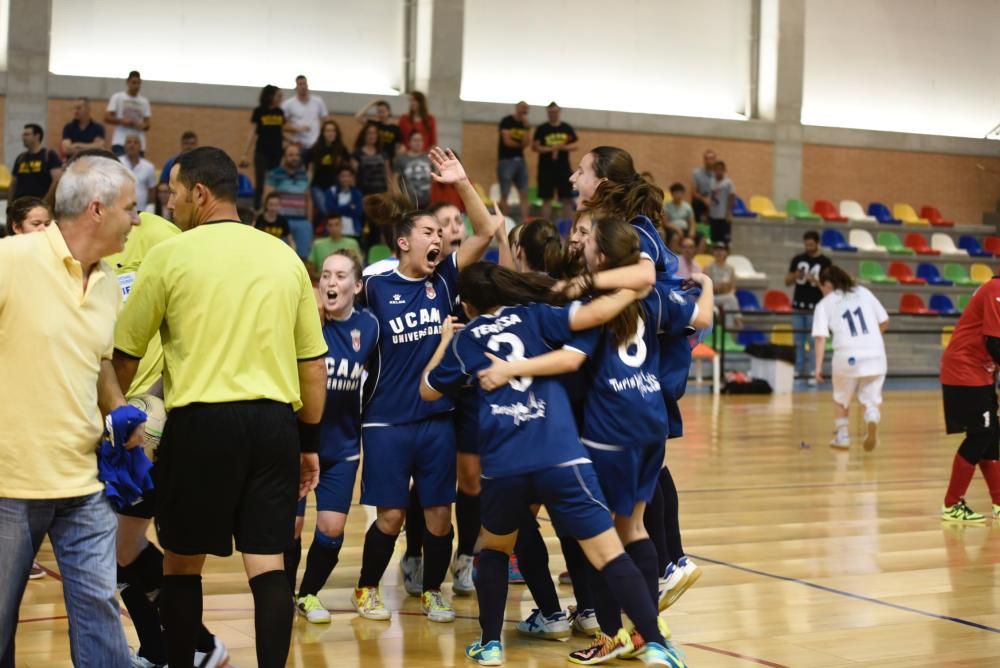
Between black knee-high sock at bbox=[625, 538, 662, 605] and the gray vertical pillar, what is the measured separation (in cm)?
1395

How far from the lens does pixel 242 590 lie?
5.66m

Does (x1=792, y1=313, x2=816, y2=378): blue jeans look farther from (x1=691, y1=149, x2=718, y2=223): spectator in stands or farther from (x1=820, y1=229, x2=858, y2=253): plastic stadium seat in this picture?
(x1=820, y1=229, x2=858, y2=253): plastic stadium seat

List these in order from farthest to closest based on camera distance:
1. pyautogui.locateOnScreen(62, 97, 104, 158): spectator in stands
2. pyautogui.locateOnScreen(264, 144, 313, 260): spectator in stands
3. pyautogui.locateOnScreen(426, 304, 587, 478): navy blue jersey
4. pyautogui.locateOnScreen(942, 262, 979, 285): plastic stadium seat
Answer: pyautogui.locateOnScreen(942, 262, 979, 285): plastic stadium seat, pyautogui.locateOnScreen(264, 144, 313, 260): spectator in stands, pyautogui.locateOnScreen(62, 97, 104, 158): spectator in stands, pyautogui.locateOnScreen(426, 304, 587, 478): navy blue jersey

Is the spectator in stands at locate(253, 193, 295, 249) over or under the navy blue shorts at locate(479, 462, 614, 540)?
over

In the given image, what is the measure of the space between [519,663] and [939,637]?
177 cm

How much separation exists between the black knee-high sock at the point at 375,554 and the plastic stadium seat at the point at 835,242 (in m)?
16.9

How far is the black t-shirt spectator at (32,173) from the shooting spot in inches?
543

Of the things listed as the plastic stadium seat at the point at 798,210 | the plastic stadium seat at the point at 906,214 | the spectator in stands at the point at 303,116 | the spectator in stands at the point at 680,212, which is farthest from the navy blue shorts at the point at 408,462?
the plastic stadium seat at the point at 906,214

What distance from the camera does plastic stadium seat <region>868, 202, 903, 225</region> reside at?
2236 cm

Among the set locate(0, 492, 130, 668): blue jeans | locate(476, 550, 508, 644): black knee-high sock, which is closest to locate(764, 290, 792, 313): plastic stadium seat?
locate(476, 550, 508, 644): black knee-high sock

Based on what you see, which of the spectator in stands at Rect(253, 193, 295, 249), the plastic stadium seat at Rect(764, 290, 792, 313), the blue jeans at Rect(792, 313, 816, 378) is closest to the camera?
the spectator in stands at Rect(253, 193, 295, 249)

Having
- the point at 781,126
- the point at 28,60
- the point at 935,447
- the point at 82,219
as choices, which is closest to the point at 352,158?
the point at 28,60

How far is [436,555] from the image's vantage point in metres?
5.22

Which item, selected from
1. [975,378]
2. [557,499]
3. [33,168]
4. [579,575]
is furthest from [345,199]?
[557,499]
